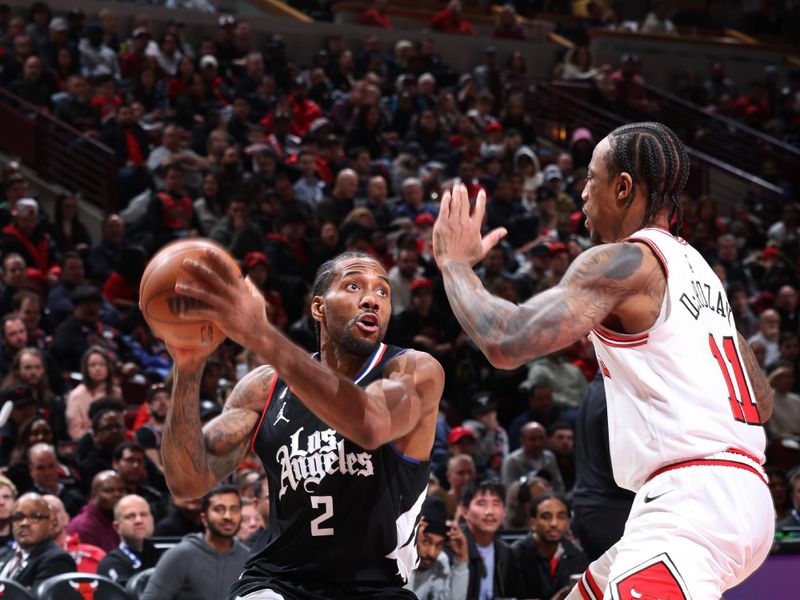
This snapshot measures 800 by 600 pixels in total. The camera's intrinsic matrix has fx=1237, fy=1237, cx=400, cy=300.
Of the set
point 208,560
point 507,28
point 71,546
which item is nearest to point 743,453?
point 208,560

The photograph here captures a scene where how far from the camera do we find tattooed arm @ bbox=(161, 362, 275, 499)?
12.9 feet

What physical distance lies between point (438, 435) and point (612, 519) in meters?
4.36

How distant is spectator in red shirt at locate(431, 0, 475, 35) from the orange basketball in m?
16.6

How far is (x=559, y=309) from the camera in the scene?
136 inches

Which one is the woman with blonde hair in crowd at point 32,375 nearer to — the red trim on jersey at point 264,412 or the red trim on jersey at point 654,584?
the red trim on jersey at point 264,412

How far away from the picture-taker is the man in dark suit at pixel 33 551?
272 inches

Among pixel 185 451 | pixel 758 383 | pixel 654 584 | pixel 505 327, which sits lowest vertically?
pixel 185 451

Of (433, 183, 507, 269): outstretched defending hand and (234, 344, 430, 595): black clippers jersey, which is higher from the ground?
(433, 183, 507, 269): outstretched defending hand

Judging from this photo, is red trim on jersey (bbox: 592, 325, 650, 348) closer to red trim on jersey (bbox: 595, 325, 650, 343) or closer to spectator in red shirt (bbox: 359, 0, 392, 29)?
red trim on jersey (bbox: 595, 325, 650, 343)

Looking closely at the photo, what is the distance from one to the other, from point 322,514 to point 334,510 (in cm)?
4

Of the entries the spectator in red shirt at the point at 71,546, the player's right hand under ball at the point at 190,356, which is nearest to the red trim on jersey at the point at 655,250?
the player's right hand under ball at the point at 190,356

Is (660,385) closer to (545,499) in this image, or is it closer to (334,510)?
(334,510)

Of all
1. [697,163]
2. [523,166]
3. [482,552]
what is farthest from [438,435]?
[697,163]

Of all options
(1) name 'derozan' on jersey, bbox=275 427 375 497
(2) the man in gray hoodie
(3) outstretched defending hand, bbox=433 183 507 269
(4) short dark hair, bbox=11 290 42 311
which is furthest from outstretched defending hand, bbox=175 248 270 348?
(4) short dark hair, bbox=11 290 42 311
